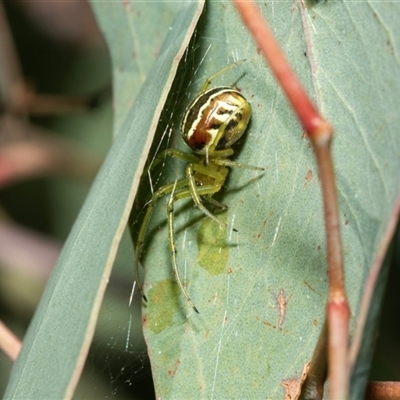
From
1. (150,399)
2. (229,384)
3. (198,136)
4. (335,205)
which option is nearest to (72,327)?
(229,384)

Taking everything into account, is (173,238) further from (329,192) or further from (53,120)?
(53,120)

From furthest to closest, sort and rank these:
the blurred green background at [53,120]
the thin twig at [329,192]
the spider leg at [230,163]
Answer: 1. the blurred green background at [53,120]
2. the spider leg at [230,163]
3. the thin twig at [329,192]

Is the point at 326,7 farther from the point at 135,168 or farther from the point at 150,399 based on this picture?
the point at 150,399

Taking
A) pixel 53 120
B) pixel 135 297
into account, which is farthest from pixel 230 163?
pixel 53 120

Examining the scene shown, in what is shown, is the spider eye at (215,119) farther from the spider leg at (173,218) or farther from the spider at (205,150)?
the spider leg at (173,218)

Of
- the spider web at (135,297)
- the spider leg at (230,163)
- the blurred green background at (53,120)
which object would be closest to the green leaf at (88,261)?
the spider web at (135,297)

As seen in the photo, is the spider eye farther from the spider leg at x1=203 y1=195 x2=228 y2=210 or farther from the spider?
the spider leg at x1=203 y1=195 x2=228 y2=210

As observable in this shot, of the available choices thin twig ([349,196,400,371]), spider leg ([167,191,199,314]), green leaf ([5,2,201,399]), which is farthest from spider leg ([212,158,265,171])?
thin twig ([349,196,400,371])

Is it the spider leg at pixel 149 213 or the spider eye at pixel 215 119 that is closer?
the spider eye at pixel 215 119
